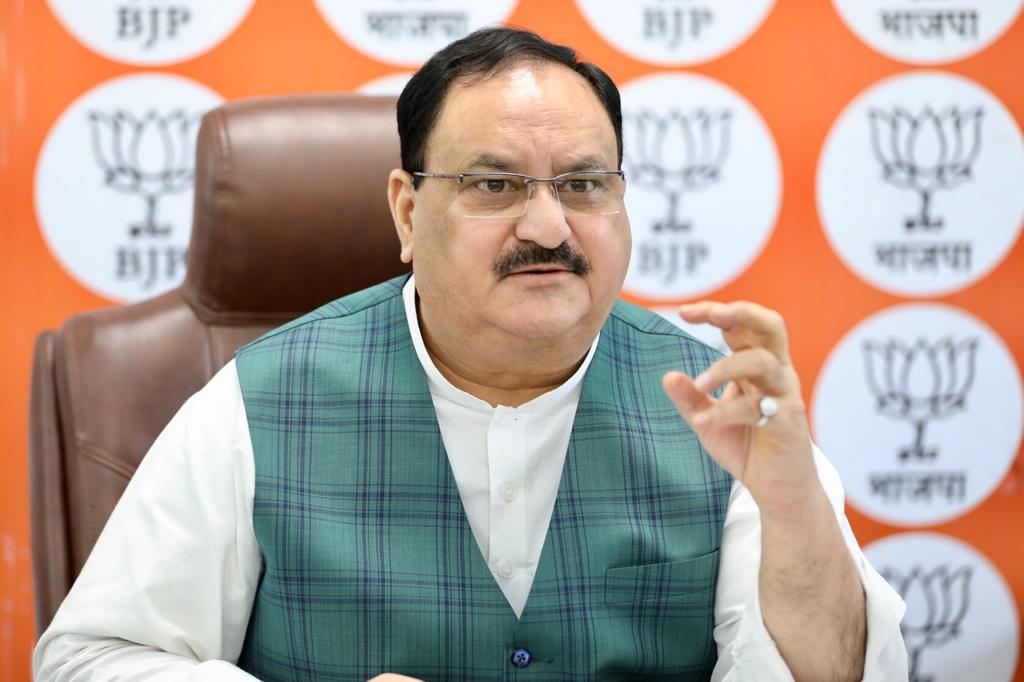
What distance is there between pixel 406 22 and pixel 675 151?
603 millimetres

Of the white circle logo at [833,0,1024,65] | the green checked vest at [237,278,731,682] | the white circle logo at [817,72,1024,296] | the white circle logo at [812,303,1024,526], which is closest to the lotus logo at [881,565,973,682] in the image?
the white circle logo at [812,303,1024,526]

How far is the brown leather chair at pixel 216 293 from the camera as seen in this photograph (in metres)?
1.57

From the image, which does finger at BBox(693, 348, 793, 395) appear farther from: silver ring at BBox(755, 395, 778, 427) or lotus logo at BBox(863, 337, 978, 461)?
lotus logo at BBox(863, 337, 978, 461)

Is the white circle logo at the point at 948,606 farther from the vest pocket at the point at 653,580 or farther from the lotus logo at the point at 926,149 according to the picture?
the vest pocket at the point at 653,580

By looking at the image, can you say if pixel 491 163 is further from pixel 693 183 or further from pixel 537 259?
pixel 693 183

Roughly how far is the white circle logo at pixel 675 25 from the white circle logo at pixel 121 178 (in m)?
0.80

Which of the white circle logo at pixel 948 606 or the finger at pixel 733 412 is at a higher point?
the finger at pixel 733 412

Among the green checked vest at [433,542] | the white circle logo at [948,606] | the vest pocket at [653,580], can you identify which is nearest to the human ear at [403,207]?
the green checked vest at [433,542]

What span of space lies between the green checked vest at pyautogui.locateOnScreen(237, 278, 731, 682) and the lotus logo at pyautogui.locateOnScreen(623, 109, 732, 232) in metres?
0.93

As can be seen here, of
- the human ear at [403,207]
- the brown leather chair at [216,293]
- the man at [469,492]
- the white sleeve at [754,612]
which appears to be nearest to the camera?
the white sleeve at [754,612]

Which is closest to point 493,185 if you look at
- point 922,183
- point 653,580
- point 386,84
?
point 653,580

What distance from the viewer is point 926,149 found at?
236 cm

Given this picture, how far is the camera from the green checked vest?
1.30 metres

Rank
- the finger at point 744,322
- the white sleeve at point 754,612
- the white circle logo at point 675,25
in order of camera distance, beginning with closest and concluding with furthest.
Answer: the finger at point 744,322, the white sleeve at point 754,612, the white circle logo at point 675,25
